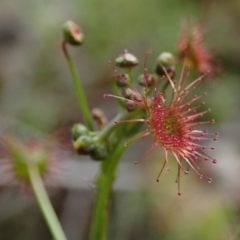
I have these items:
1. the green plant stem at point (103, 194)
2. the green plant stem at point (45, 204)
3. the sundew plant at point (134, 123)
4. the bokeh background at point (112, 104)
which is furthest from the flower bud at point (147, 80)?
the bokeh background at point (112, 104)

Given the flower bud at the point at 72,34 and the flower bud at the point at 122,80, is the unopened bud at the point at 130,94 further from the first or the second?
→ the flower bud at the point at 72,34

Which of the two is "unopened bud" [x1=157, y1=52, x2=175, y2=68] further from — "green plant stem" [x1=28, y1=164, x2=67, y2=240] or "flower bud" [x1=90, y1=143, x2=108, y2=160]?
"green plant stem" [x1=28, y1=164, x2=67, y2=240]

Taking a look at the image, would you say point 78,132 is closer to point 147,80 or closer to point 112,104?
point 147,80

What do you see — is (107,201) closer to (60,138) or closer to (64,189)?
(60,138)

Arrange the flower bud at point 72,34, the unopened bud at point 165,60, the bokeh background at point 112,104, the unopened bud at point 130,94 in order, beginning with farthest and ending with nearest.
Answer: the bokeh background at point 112,104
the flower bud at point 72,34
the unopened bud at point 165,60
the unopened bud at point 130,94

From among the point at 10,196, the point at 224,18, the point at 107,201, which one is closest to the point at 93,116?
the point at 107,201

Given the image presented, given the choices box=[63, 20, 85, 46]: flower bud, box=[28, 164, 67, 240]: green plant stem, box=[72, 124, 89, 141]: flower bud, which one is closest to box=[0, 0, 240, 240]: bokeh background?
box=[28, 164, 67, 240]: green plant stem
